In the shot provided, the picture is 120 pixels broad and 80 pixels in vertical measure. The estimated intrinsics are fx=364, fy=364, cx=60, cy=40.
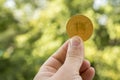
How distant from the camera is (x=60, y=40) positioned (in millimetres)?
2547

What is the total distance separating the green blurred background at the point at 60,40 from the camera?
2.56m

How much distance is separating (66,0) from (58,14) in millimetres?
136

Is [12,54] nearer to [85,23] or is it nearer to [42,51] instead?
[42,51]

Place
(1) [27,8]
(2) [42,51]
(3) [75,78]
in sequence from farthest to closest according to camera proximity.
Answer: (1) [27,8], (2) [42,51], (3) [75,78]

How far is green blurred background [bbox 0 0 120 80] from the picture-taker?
2.56 meters

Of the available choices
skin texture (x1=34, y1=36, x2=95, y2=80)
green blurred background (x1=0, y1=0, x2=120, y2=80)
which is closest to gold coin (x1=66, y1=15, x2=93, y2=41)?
skin texture (x1=34, y1=36, x2=95, y2=80)

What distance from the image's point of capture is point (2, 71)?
2951mm

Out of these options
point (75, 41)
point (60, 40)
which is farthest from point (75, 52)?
point (60, 40)

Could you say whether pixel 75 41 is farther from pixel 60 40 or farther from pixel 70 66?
pixel 60 40

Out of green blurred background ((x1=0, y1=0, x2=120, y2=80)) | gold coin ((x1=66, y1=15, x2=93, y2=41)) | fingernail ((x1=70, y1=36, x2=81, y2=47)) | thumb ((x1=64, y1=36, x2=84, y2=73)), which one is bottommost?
green blurred background ((x1=0, y1=0, x2=120, y2=80))

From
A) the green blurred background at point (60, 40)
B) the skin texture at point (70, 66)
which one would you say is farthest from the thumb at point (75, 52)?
the green blurred background at point (60, 40)

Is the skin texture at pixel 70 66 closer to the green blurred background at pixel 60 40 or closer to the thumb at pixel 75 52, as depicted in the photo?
the thumb at pixel 75 52

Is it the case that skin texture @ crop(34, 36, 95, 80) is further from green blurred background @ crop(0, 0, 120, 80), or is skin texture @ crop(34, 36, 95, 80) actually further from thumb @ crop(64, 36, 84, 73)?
green blurred background @ crop(0, 0, 120, 80)

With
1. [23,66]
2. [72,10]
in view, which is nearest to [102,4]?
[72,10]
